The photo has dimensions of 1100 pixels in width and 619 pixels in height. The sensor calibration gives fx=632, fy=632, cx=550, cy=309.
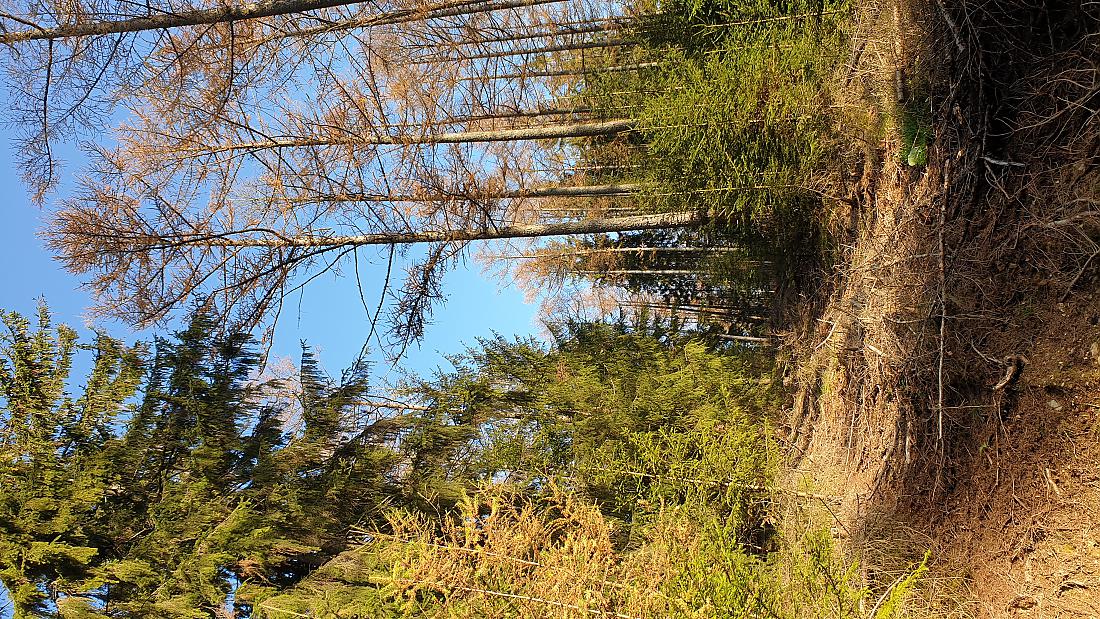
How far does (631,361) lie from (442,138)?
3.77 m

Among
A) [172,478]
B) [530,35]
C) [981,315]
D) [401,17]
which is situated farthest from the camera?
[530,35]

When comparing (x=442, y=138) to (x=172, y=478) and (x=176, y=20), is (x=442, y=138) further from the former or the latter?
(x=172, y=478)

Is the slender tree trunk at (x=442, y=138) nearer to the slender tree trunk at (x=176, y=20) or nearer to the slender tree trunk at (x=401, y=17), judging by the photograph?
the slender tree trunk at (x=401, y=17)

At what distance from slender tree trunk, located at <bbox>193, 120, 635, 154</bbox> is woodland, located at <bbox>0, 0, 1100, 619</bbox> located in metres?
0.04

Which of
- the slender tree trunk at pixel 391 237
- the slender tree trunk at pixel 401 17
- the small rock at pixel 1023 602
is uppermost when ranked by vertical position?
the slender tree trunk at pixel 401 17

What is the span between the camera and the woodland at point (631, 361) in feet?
15.3

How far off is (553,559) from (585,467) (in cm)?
243

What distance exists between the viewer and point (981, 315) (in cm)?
520

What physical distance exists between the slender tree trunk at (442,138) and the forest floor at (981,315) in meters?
3.18

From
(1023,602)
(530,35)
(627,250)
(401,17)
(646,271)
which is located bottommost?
(1023,602)

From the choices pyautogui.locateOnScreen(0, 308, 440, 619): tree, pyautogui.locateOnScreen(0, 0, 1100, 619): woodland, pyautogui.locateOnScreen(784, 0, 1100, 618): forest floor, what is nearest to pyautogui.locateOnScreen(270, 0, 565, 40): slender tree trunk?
pyautogui.locateOnScreen(0, 0, 1100, 619): woodland

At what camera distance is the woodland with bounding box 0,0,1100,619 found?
4.66 meters

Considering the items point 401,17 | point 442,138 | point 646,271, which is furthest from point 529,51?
point 646,271

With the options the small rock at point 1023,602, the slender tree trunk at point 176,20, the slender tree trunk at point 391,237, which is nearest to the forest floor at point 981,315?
the small rock at point 1023,602
